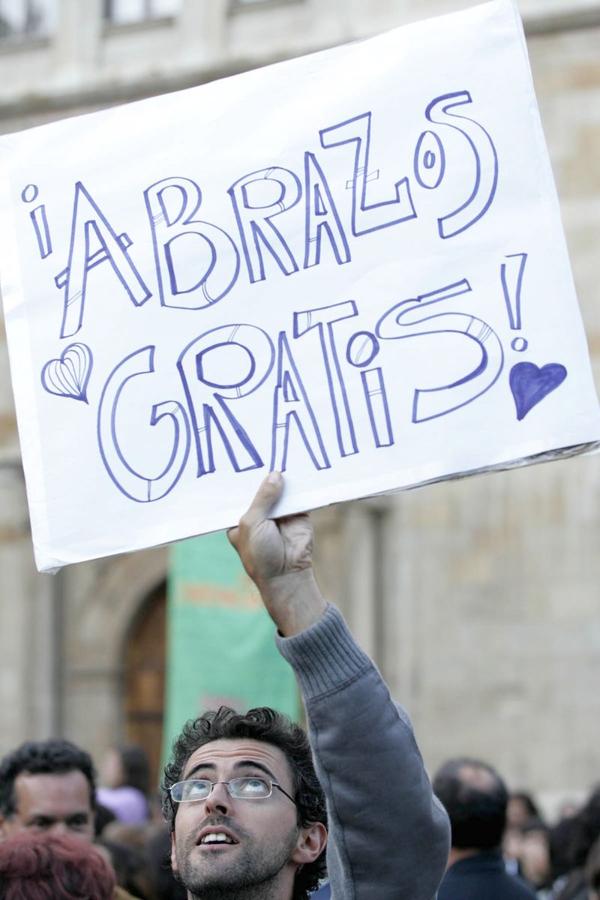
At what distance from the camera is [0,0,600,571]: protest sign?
3178 mm

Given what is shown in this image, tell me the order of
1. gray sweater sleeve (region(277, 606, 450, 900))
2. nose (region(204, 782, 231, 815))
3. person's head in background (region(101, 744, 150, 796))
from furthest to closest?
person's head in background (region(101, 744, 150, 796)) < nose (region(204, 782, 231, 815)) < gray sweater sleeve (region(277, 606, 450, 900))

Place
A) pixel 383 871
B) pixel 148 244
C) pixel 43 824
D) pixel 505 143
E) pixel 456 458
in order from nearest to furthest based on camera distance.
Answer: pixel 383 871 < pixel 456 458 < pixel 505 143 < pixel 148 244 < pixel 43 824

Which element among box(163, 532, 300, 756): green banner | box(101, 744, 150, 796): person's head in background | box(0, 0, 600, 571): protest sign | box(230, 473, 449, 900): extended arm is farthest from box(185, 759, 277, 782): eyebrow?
box(163, 532, 300, 756): green banner

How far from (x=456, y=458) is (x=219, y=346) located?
20.6 inches

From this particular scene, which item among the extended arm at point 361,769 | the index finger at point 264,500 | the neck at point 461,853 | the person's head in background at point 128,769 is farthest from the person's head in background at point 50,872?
the person's head in background at point 128,769

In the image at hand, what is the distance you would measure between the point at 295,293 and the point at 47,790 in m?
1.97

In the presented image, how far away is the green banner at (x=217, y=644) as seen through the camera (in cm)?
1061

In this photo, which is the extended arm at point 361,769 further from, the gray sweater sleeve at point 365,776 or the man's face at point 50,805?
the man's face at point 50,805

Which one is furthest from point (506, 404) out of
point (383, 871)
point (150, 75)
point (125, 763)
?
point (150, 75)

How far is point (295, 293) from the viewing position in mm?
3354

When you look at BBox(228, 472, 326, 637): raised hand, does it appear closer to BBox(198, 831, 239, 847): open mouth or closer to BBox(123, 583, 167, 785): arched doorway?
BBox(198, 831, 239, 847): open mouth

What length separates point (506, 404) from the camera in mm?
3133

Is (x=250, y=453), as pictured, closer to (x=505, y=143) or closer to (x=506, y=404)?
(x=506, y=404)

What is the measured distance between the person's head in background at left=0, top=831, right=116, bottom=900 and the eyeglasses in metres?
0.54
